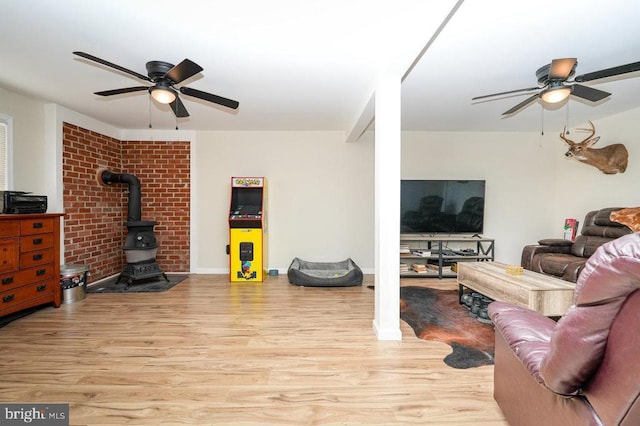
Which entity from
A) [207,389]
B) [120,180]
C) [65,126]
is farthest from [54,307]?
[207,389]

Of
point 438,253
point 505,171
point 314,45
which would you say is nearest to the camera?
point 314,45

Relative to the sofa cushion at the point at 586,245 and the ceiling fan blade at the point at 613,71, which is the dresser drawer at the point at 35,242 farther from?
the sofa cushion at the point at 586,245

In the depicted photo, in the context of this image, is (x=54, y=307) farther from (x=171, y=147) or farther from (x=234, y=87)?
(x=234, y=87)

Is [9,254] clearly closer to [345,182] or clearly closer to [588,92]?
[345,182]

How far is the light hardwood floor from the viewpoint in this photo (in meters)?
1.59

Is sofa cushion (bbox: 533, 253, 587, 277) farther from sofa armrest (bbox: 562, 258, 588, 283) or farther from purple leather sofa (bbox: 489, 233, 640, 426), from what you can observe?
purple leather sofa (bbox: 489, 233, 640, 426)

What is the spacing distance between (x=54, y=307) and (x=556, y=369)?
4.41 metres

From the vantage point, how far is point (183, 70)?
2131mm

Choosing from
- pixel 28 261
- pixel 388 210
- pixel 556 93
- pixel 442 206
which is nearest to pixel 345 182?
pixel 442 206

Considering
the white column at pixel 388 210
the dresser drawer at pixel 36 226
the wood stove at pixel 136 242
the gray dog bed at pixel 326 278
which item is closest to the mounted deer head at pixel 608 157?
the white column at pixel 388 210

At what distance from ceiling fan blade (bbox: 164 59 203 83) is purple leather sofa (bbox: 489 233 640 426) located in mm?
2423

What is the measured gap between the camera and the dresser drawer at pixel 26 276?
8.63 feet

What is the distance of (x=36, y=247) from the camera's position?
291cm

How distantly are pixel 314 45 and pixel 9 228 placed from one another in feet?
10.8
